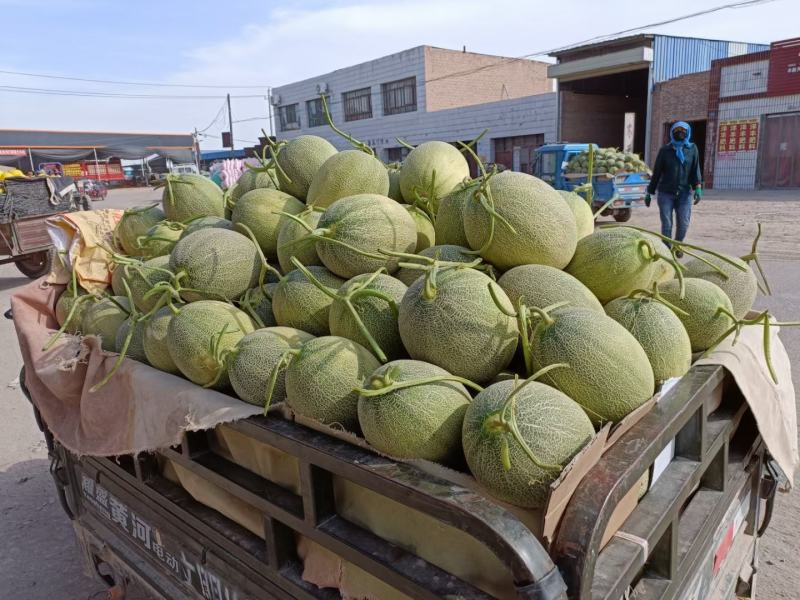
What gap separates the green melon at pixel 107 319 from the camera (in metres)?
2.26

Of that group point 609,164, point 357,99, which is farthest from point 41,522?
point 357,99

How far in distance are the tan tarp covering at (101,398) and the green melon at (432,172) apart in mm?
1183

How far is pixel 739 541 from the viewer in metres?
2.07

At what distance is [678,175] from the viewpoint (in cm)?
812

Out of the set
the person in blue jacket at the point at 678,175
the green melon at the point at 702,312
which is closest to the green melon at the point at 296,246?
the green melon at the point at 702,312

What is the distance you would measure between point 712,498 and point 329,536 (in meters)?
1.09

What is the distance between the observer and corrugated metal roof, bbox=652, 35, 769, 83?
21.4m

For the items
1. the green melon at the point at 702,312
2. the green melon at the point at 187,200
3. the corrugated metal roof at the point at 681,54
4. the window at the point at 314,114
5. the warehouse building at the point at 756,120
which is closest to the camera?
the green melon at the point at 702,312

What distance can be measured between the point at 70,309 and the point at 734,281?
2669 millimetres

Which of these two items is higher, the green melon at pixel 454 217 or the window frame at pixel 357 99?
the window frame at pixel 357 99

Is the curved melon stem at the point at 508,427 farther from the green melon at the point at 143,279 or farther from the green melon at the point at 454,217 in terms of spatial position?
the green melon at the point at 143,279

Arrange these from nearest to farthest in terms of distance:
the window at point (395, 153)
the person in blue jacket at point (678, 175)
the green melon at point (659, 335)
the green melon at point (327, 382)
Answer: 1. the green melon at point (327, 382)
2. the green melon at point (659, 335)
3. the person in blue jacket at point (678, 175)
4. the window at point (395, 153)

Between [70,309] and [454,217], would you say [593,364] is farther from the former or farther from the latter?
Result: [70,309]

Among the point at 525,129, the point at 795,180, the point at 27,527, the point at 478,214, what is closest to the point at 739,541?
the point at 478,214
